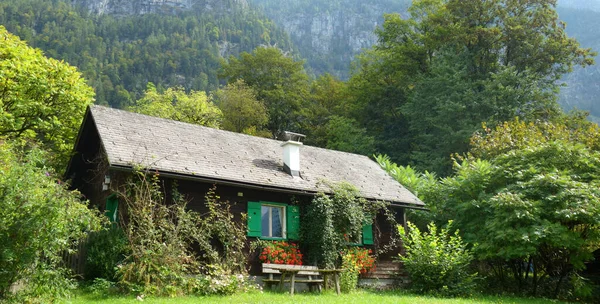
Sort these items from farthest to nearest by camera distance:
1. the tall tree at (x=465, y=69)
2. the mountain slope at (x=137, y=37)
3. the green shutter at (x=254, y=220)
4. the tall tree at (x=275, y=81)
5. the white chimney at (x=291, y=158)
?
1. the mountain slope at (x=137, y=37)
2. the tall tree at (x=275, y=81)
3. the tall tree at (x=465, y=69)
4. the white chimney at (x=291, y=158)
5. the green shutter at (x=254, y=220)

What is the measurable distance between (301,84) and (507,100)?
2037 cm

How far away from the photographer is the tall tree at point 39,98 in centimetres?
2041

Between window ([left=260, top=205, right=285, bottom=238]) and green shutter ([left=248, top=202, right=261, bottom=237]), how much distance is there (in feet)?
1.38

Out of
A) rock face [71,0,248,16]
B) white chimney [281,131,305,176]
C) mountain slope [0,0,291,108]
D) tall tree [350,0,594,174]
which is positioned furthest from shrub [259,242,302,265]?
rock face [71,0,248,16]

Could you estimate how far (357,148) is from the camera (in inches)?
1467

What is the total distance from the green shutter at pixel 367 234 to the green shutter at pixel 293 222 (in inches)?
111

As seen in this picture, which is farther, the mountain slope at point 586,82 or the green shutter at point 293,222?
the mountain slope at point 586,82

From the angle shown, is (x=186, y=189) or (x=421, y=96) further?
(x=421, y=96)

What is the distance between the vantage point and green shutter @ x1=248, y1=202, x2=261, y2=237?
1553 cm

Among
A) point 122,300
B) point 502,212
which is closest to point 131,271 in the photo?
point 122,300

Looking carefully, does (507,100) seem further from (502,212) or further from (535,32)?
(502,212)

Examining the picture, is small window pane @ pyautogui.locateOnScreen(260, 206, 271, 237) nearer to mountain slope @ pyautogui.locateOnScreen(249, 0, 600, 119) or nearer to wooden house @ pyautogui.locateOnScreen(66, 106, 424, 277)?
wooden house @ pyautogui.locateOnScreen(66, 106, 424, 277)

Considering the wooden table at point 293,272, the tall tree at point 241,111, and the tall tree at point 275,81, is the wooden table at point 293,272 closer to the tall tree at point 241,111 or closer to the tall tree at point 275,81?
the tall tree at point 241,111

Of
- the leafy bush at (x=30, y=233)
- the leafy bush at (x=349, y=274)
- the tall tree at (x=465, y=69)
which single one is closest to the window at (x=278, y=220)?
the leafy bush at (x=349, y=274)
